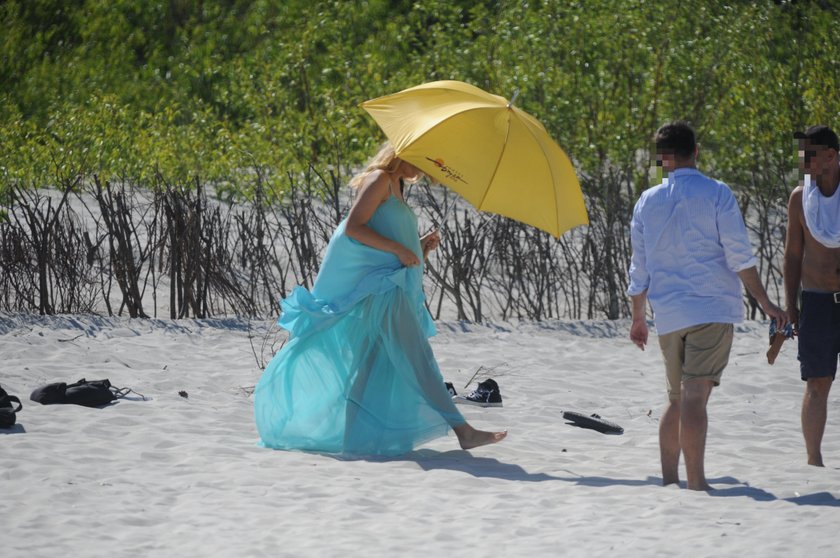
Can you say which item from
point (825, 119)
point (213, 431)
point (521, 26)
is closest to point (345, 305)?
point (213, 431)

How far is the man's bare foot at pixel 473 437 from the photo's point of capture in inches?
179

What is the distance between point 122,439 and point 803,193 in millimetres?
2760

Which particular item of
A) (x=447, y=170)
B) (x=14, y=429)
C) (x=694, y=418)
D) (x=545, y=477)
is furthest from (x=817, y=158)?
(x=14, y=429)

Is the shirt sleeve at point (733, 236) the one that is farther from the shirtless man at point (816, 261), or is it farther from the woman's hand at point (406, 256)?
the woman's hand at point (406, 256)

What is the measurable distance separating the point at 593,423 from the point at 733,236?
1.83m

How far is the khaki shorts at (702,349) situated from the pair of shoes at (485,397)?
1994 millimetres

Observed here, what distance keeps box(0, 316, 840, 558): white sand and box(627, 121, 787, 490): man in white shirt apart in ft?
1.19

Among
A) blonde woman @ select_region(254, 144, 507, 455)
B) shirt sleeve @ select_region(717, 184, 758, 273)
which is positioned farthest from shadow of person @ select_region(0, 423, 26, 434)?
shirt sleeve @ select_region(717, 184, 758, 273)

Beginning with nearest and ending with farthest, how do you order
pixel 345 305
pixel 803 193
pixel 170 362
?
pixel 803 193, pixel 345 305, pixel 170 362

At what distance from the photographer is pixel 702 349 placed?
149 inches

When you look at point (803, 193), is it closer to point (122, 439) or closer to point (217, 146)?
point (122, 439)

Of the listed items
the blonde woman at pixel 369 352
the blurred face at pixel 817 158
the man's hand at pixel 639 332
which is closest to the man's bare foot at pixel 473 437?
the blonde woman at pixel 369 352

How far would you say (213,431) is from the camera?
16.2 ft

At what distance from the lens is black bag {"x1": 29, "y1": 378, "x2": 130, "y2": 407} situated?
5.26 meters
